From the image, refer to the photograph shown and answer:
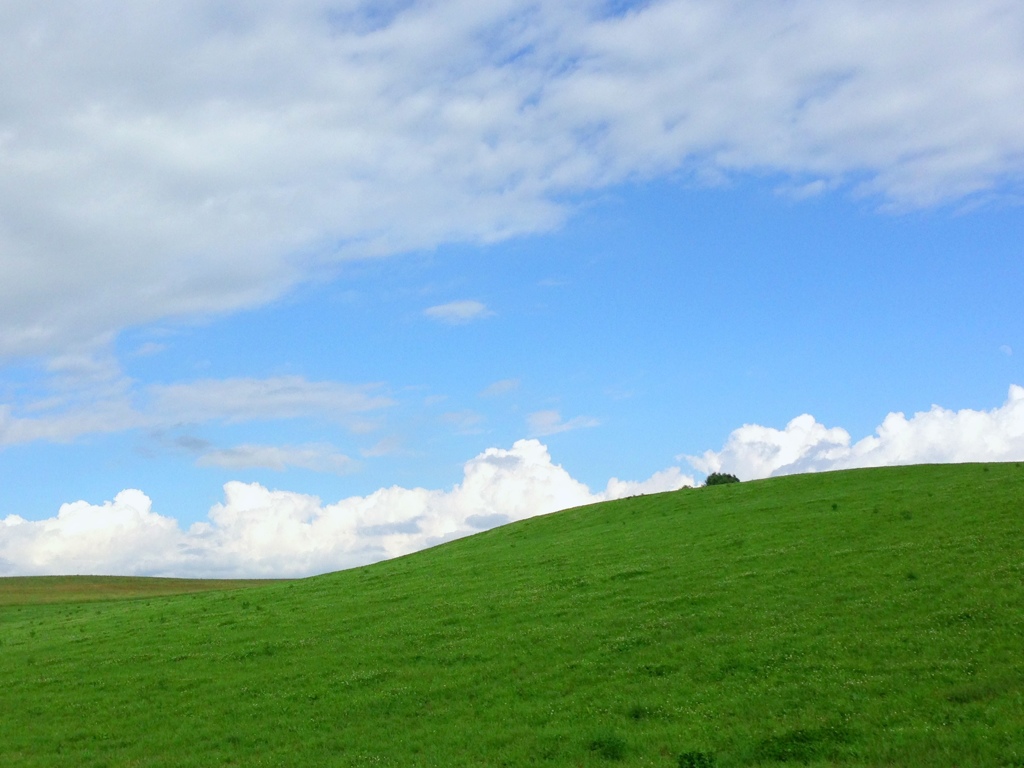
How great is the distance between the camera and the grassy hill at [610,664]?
58.1ft

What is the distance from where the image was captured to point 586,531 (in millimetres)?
54875

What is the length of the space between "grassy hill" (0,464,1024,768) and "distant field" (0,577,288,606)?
142ft

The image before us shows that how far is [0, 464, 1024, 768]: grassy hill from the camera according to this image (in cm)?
1770

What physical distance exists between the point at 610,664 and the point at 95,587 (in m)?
82.8

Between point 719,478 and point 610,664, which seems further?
point 719,478

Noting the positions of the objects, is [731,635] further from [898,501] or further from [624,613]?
[898,501]

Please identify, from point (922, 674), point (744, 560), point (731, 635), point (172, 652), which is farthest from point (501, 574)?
point (922, 674)

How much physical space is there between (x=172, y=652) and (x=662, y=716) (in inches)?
794

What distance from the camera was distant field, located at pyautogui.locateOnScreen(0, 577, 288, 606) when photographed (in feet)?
263

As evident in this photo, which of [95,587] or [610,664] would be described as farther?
[95,587]

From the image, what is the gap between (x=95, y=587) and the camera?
294 feet

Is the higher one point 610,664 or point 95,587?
point 95,587

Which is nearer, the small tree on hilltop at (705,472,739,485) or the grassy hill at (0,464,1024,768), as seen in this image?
the grassy hill at (0,464,1024,768)

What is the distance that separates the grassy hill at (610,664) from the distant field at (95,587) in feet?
142
